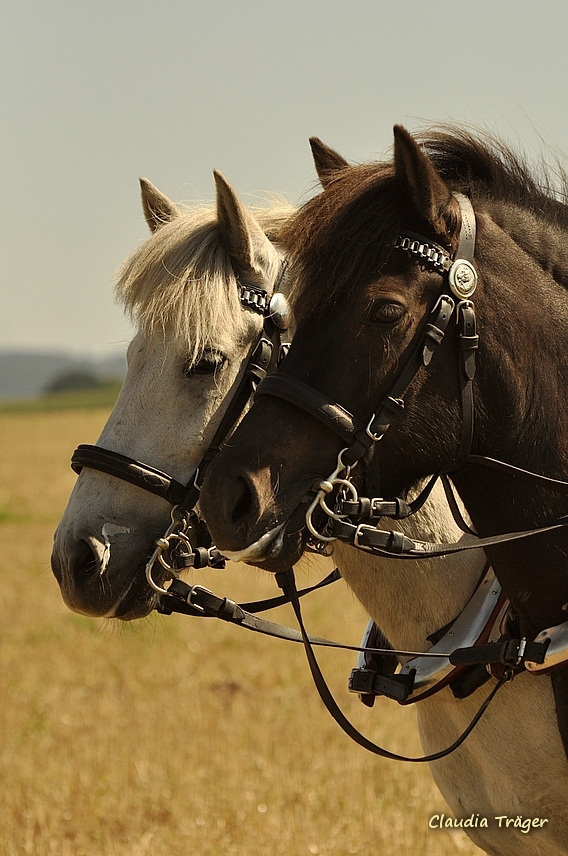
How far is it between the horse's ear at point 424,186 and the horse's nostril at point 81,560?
1.70 metres

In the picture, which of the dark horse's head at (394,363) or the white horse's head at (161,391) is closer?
the dark horse's head at (394,363)

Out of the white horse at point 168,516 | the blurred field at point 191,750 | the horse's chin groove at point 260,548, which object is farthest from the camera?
the blurred field at point 191,750

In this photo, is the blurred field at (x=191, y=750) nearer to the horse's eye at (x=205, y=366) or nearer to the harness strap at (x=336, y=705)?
the harness strap at (x=336, y=705)

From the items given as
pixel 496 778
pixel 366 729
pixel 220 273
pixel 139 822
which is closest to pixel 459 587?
pixel 496 778

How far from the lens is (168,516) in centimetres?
344

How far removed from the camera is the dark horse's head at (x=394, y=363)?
2592mm

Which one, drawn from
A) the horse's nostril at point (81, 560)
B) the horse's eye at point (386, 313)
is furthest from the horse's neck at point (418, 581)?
the horse's eye at point (386, 313)

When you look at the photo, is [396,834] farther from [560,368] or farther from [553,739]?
[560,368]

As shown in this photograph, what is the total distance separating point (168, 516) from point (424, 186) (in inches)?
61.0

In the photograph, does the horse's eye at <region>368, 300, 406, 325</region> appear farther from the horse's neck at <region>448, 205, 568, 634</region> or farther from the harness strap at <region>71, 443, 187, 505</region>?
the harness strap at <region>71, 443, 187, 505</region>

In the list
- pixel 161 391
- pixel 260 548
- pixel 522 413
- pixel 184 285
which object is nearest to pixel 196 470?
pixel 161 391

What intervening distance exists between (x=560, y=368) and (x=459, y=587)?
0.93m

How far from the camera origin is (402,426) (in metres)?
2.65

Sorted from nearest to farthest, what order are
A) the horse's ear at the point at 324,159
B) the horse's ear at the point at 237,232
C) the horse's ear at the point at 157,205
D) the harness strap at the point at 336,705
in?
the harness strap at the point at 336,705, the horse's ear at the point at 324,159, the horse's ear at the point at 237,232, the horse's ear at the point at 157,205
